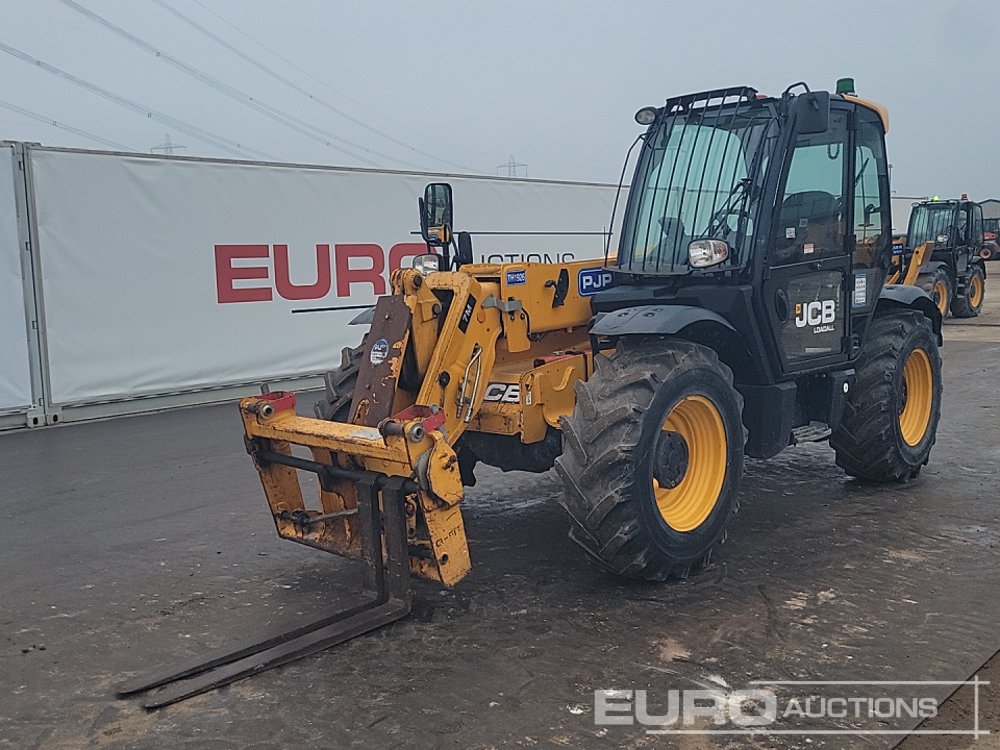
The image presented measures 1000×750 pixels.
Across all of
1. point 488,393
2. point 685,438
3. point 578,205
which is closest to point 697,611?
point 685,438

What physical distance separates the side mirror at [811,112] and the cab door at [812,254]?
14 centimetres

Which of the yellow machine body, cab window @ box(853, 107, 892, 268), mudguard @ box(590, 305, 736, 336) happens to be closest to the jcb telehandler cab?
cab window @ box(853, 107, 892, 268)

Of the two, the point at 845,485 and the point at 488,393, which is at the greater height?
the point at 488,393

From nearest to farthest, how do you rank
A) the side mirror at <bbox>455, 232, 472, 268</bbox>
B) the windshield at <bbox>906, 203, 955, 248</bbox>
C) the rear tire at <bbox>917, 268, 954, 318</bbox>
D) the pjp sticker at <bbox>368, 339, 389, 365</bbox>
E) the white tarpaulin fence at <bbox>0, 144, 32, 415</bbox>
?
1. the pjp sticker at <bbox>368, 339, 389, 365</bbox>
2. the side mirror at <bbox>455, 232, 472, 268</bbox>
3. the white tarpaulin fence at <bbox>0, 144, 32, 415</bbox>
4. the rear tire at <bbox>917, 268, 954, 318</bbox>
5. the windshield at <bbox>906, 203, 955, 248</bbox>

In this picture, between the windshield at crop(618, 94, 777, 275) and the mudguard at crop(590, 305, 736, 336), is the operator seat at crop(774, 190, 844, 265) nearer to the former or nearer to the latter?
the windshield at crop(618, 94, 777, 275)

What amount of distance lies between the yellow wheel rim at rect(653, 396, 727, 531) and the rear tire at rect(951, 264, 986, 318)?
17.4m

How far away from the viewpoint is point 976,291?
21.5m

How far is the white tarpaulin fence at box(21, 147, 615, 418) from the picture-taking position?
410 inches

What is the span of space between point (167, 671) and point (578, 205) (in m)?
13.0

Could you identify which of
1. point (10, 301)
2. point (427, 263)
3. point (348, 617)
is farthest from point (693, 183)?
point (10, 301)

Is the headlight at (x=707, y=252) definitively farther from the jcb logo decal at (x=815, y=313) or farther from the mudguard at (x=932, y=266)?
the mudguard at (x=932, y=266)

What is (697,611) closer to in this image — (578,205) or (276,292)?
(276,292)

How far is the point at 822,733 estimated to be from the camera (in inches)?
137

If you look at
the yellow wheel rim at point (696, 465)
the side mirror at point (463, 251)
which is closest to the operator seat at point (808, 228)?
the yellow wheel rim at point (696, 465)
